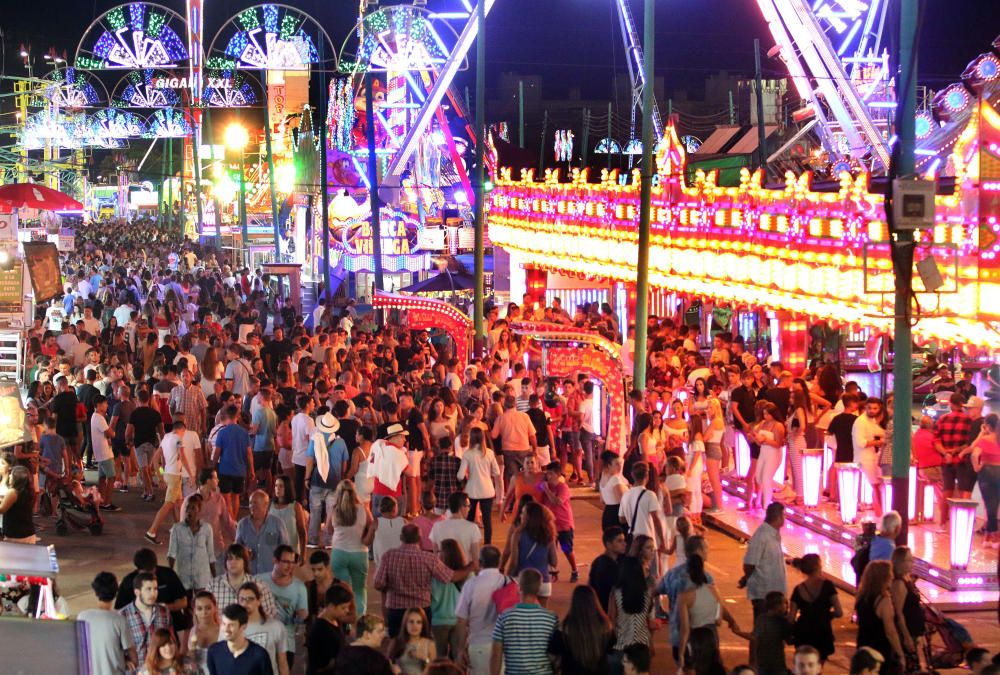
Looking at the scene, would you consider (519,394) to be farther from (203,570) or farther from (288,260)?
(288,260)

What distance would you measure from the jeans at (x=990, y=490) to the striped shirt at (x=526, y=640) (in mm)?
7048

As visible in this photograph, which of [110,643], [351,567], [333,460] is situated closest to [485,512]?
[333,460]

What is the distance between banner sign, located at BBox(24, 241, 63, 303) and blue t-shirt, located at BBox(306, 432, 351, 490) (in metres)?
5.69

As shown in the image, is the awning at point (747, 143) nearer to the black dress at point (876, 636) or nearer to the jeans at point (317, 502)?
the jeans at point (317, 502)

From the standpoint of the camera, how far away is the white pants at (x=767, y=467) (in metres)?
16.0

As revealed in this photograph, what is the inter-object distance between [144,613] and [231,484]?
6093mm

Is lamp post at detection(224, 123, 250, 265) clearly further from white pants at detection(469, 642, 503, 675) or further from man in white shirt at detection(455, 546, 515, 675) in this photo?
white pants at detection(469, 642, 503, 675)

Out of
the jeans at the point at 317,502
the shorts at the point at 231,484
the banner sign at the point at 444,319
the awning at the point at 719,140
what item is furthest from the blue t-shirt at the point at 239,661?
the awning at the point at 719,140

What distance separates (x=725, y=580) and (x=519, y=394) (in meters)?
5.15

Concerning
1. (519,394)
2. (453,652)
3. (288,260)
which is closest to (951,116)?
(519,394)

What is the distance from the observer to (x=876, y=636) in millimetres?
9414

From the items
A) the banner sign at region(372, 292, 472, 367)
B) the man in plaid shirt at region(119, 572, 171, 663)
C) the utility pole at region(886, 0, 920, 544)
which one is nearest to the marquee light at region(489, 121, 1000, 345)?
the utility pole at region(886, 0, 920, 544)

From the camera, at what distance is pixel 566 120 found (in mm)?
94188

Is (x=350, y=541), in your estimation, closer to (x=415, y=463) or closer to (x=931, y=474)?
(x=415, y=463)
